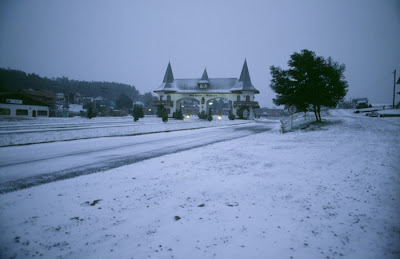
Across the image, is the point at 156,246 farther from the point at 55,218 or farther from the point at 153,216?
the point at 55,218

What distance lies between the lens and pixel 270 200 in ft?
13.5

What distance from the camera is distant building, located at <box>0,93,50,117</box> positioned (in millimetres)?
44219

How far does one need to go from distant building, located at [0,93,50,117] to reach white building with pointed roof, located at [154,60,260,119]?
95.2 ft

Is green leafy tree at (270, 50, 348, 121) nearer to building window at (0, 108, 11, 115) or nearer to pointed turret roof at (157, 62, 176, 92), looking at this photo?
pointed turret roof at (157, 62, 176, 92)

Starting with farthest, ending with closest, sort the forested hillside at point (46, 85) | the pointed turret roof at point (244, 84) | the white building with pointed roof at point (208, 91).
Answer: the forested hillside at point (46, 85) → the white building with pointed roof at point (208, 91) → the pointed turret roof at point (244, 84)

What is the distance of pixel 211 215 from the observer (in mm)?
3602

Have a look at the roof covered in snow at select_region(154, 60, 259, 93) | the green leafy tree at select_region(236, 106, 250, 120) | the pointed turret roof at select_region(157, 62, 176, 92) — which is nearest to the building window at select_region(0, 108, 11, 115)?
the roof covered in snow at select_region(154, 60, 259, 93)

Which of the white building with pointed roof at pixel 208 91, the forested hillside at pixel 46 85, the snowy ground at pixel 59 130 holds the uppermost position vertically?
the forested hillside at pixel 46 85

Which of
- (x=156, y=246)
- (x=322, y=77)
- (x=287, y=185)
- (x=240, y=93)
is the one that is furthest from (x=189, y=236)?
(x=240, y=93)

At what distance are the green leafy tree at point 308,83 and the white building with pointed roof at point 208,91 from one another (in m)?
36.3

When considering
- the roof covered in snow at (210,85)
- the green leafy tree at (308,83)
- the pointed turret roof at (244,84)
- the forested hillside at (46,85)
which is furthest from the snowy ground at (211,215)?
the forested hillside at (46,85)

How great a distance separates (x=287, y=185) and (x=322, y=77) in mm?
18565

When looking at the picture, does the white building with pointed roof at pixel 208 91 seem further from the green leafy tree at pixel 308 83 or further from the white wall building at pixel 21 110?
the green leafy tree at pixel 308 83

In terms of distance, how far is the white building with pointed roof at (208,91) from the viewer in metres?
57.2
